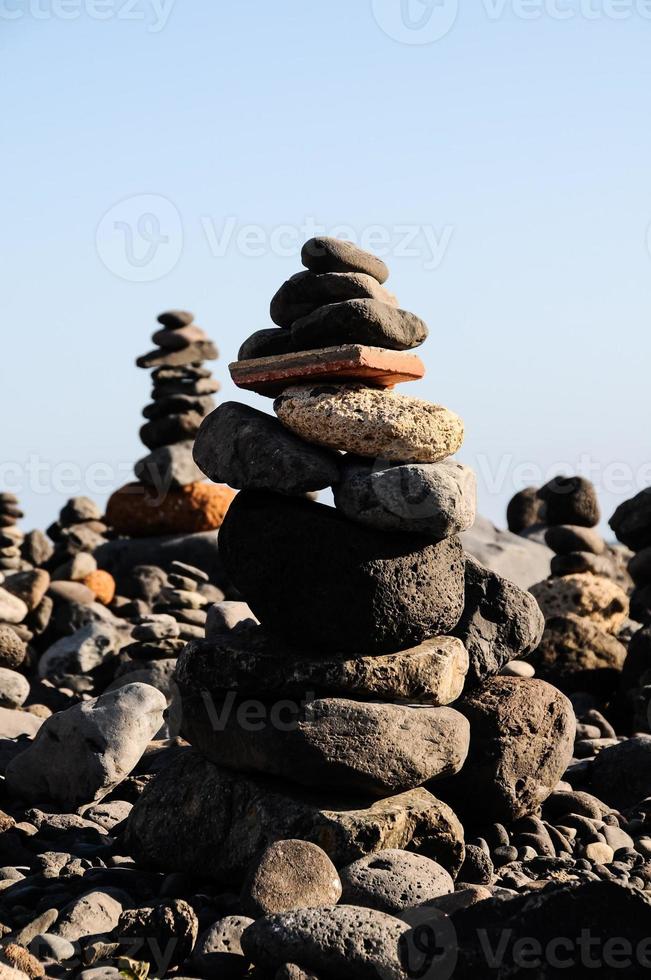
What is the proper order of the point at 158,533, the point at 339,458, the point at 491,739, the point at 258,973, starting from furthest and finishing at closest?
the point at 158,533, the point at 491,739, the point at 339,458, the point at 258,973

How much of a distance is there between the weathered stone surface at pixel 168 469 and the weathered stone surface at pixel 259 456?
949 cm

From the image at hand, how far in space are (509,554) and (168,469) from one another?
521cm

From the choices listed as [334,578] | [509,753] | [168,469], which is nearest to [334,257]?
[334,578]

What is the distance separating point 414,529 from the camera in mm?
7395

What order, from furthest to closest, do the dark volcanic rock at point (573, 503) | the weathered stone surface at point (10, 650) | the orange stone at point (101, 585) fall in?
the orange stone at point (101, 585), the dark volcanic rock at point (573, 503), the weathered stone surface at point (10, 650)

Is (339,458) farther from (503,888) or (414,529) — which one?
(503,888)

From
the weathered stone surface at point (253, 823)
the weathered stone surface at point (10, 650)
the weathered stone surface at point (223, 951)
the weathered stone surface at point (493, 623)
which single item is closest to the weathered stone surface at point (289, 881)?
the weathered stone surface at point (223, 951)

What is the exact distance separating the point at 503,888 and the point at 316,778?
3.98 ft

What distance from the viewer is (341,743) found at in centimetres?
714

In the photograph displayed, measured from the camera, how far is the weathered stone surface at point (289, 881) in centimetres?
636

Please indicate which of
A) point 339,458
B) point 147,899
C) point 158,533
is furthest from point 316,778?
point 158,533

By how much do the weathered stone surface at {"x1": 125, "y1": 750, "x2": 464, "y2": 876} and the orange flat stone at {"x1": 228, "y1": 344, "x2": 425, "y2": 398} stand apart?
2397 mm

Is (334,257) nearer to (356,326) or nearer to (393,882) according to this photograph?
(356,326)

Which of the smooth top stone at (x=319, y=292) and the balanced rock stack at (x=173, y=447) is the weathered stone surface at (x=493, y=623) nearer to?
the smooth top stone at (x=319, y=292)
